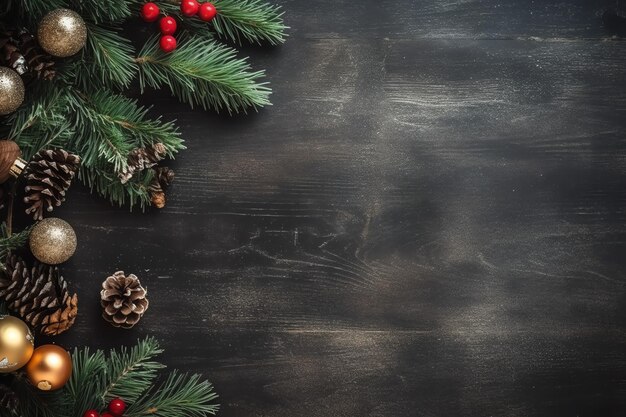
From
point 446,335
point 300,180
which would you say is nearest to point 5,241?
point 300,180

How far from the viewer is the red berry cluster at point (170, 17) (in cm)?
116

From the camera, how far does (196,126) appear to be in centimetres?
124

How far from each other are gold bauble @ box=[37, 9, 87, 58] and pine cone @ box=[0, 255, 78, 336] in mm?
319

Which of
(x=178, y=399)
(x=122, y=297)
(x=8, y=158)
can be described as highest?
(x=8, y=158)

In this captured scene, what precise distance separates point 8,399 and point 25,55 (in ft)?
1.64

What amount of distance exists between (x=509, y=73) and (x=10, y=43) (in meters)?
0.78

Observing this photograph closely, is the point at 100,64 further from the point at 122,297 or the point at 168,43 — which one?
the point at 122,297

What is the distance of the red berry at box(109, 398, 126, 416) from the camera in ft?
3.79

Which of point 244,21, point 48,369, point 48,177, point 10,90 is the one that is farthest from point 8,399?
point 244,21

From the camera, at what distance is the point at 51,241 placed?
44.4 inches

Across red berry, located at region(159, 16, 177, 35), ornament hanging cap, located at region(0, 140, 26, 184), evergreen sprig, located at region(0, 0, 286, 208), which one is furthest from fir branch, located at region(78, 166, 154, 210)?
red berry, located at region(159, 16, 177, 35)

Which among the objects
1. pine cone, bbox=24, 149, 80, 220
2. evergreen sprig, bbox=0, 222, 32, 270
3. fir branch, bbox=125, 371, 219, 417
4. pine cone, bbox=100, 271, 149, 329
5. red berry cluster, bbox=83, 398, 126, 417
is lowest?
fir branch, bbox=125, 371, 219, 417

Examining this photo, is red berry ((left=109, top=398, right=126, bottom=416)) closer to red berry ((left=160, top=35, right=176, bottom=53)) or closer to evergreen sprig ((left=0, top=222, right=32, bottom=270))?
evergreen sprig ((left=0, top=222, right=32, bottom=270))

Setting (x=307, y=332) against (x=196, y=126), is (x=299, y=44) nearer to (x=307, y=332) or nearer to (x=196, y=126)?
(x=196, y=126)
